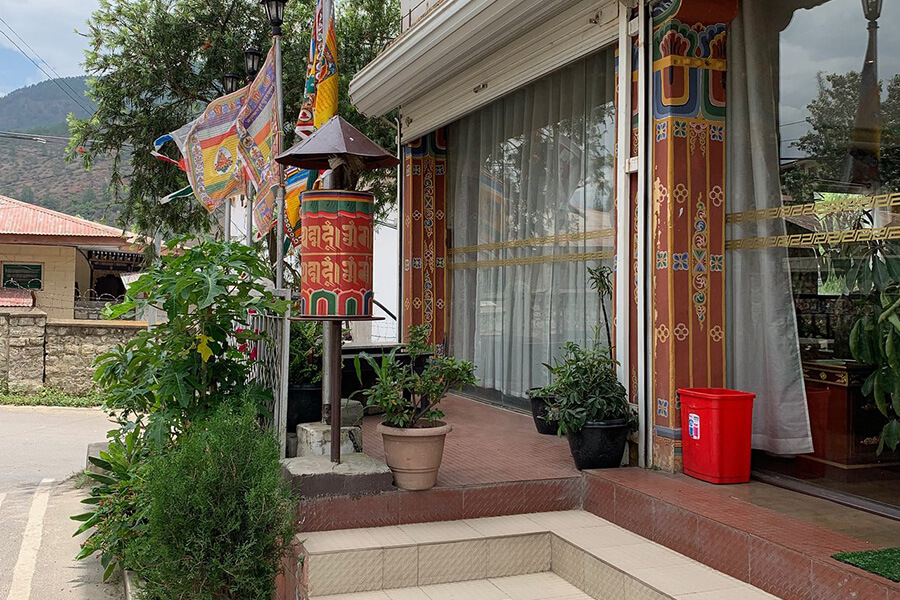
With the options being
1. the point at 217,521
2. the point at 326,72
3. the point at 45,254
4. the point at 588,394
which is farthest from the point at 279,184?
the point at 45,254

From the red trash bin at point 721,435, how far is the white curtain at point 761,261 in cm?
31

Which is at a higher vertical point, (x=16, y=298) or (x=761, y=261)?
(x=16, y=298)

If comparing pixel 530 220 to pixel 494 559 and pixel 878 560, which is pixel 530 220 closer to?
pixel 494 559

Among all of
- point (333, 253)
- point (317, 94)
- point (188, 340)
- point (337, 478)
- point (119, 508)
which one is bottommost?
point (119, 508)

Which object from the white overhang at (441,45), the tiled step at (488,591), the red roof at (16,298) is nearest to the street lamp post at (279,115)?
the white overhang at (441,45)

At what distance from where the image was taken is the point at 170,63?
42.3ft

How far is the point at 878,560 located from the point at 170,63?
12.3 meters

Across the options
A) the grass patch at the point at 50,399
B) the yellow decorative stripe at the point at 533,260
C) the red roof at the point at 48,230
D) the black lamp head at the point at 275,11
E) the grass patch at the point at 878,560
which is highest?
the black lamp head at the point at 275,11

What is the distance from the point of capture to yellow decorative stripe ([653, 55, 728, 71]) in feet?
16.7

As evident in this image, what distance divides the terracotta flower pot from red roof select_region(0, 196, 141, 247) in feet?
46.7

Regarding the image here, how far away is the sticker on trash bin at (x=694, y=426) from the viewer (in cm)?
478

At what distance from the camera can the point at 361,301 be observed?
4.55 m

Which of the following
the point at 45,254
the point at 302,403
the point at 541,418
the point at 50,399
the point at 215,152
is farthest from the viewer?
the point at 45,254

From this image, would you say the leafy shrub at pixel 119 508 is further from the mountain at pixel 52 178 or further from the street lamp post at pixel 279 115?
the mountain at pixel 52 178
